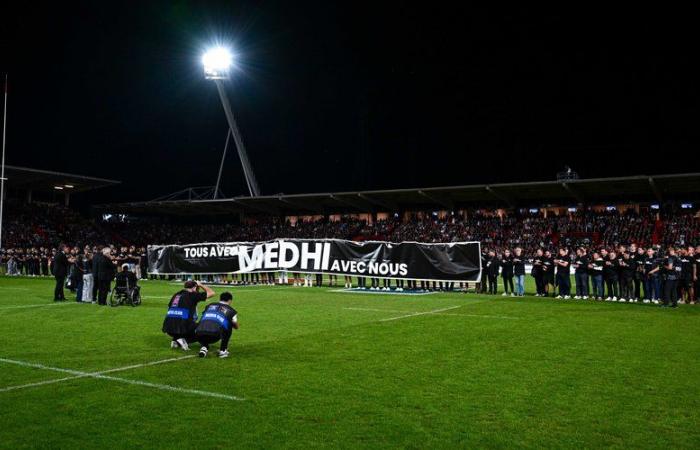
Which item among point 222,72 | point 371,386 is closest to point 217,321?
point 371,386

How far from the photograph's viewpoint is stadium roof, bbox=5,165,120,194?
5238 centimetres

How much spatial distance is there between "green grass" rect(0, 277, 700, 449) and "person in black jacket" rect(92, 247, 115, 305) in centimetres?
341

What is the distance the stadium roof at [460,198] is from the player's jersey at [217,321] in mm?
35140

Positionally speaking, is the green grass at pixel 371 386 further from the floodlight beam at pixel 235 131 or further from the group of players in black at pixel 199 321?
the floodlight beam at pixel 235 131

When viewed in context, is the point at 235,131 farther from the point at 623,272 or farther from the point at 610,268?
the point at 623,272

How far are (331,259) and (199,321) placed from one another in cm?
1462

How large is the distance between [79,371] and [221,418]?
317cm

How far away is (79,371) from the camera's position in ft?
25.7

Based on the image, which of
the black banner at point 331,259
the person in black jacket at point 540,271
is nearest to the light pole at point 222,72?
the black banner at point 331,259

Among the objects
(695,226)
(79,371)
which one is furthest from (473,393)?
(695,226)

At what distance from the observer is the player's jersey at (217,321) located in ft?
28.8

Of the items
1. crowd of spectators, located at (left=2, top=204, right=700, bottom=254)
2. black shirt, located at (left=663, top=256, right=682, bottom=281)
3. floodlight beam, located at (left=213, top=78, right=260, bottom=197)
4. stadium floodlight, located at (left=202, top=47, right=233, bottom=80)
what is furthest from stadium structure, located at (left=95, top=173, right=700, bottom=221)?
black shirt, located at (left=663, top=256, right=682, bottom=281)

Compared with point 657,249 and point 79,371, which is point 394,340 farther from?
point 657,249

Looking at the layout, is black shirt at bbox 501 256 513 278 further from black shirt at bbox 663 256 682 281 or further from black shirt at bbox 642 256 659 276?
black shirt at bbox 663 256 682 281
